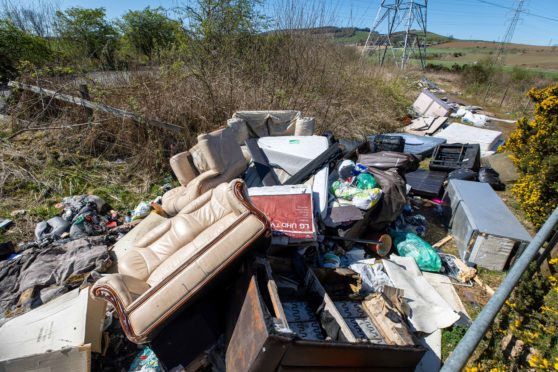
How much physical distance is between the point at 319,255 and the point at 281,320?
140 centimetres

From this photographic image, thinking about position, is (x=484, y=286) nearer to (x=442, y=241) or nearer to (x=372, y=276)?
(x=442, y=241)

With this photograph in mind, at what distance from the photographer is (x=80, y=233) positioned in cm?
303

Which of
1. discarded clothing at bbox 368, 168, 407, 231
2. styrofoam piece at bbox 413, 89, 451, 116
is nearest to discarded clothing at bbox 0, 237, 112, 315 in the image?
→ discarded clothing at bbox 368, 168, 407, 231

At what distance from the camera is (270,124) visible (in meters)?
4.27

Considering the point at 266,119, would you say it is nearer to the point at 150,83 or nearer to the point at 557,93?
the point at 150,83

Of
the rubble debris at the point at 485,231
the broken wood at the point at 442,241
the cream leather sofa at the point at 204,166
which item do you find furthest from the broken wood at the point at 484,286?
the cream leather sofa at the point at 204,166

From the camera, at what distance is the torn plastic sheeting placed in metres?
2.26

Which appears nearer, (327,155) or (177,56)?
(327,155)

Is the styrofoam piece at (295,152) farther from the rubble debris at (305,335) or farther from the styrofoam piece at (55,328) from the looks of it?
the styrofoam piece at (55,328)

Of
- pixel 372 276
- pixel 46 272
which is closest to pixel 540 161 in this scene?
pixel 372 276

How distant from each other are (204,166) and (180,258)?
1446 millimetres

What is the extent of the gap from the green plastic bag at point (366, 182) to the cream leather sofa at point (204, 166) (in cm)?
150


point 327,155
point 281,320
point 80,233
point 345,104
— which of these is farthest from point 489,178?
point 80,233

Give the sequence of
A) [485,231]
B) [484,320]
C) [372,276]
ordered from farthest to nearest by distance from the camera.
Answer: [485,231]
[372,276]
[484,320]
